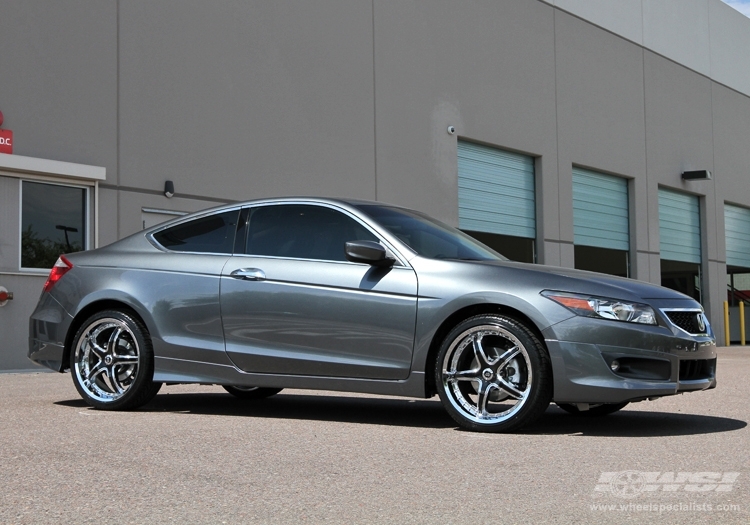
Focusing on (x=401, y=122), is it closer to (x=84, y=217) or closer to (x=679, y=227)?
(x=84, y=217)

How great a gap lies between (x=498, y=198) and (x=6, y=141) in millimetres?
11007

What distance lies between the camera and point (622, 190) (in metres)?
25.4

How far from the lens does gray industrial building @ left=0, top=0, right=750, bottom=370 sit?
13.6 metres

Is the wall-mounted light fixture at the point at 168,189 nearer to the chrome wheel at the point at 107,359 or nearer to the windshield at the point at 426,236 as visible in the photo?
the chrome wheel at the point at 107,359

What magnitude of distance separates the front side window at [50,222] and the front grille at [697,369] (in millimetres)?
9377

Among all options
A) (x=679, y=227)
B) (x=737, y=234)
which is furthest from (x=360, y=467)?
(x=737, y=234)

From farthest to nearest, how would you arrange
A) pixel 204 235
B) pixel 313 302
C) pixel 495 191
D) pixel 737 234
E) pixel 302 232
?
pixel 737 234 < pixel 495 191 < pixel 204 235 < pixel 302 232 < pixel 313 302

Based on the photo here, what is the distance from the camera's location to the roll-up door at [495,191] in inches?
805

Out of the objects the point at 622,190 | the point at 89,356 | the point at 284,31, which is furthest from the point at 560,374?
the point at 622,190

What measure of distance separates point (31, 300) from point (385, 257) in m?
8.10

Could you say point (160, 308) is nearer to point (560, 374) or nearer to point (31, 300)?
point (560, 374)

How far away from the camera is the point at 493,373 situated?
236 inches

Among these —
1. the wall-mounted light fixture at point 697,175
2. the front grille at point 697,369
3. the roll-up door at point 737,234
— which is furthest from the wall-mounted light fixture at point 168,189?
the roll-up door at point 737,234

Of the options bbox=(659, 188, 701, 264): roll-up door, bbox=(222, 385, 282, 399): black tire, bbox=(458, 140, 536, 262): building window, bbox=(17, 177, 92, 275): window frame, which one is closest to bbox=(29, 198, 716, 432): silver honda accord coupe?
bbox=(222, 385, 282, 399): black tire
